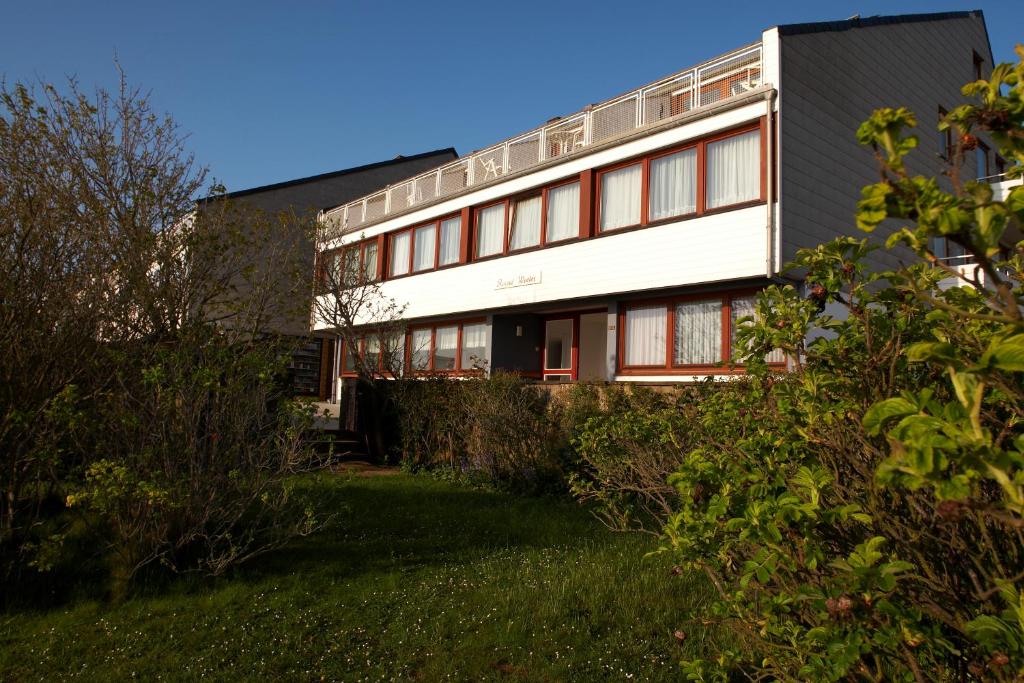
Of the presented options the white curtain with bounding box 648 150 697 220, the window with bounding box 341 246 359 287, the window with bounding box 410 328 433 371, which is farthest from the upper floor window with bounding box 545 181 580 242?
the window with bounding box 410 328 433 371

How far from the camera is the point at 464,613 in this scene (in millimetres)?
5277

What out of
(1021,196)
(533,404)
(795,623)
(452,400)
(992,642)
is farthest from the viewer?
(452,400)

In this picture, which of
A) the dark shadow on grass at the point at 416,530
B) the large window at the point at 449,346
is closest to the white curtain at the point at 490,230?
the large window at the point at 449,346

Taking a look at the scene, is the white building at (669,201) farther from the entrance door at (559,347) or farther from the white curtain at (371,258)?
the white curtain at (371,258)

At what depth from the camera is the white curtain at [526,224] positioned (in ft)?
57.6

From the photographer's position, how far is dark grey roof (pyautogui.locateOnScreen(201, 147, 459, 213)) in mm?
26844

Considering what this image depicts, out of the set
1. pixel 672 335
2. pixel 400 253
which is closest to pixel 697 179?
pixel 672 335

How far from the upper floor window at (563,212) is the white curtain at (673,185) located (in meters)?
2.20

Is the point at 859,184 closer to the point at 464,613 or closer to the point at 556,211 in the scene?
the point at 556,211

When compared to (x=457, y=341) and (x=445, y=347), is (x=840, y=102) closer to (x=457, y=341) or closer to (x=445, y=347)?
(x=457, y=341)

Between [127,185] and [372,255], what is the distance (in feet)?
50.6

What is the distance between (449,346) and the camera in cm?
2083

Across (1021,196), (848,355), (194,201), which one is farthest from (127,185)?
(1021,196)

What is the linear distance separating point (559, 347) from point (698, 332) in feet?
18.3
